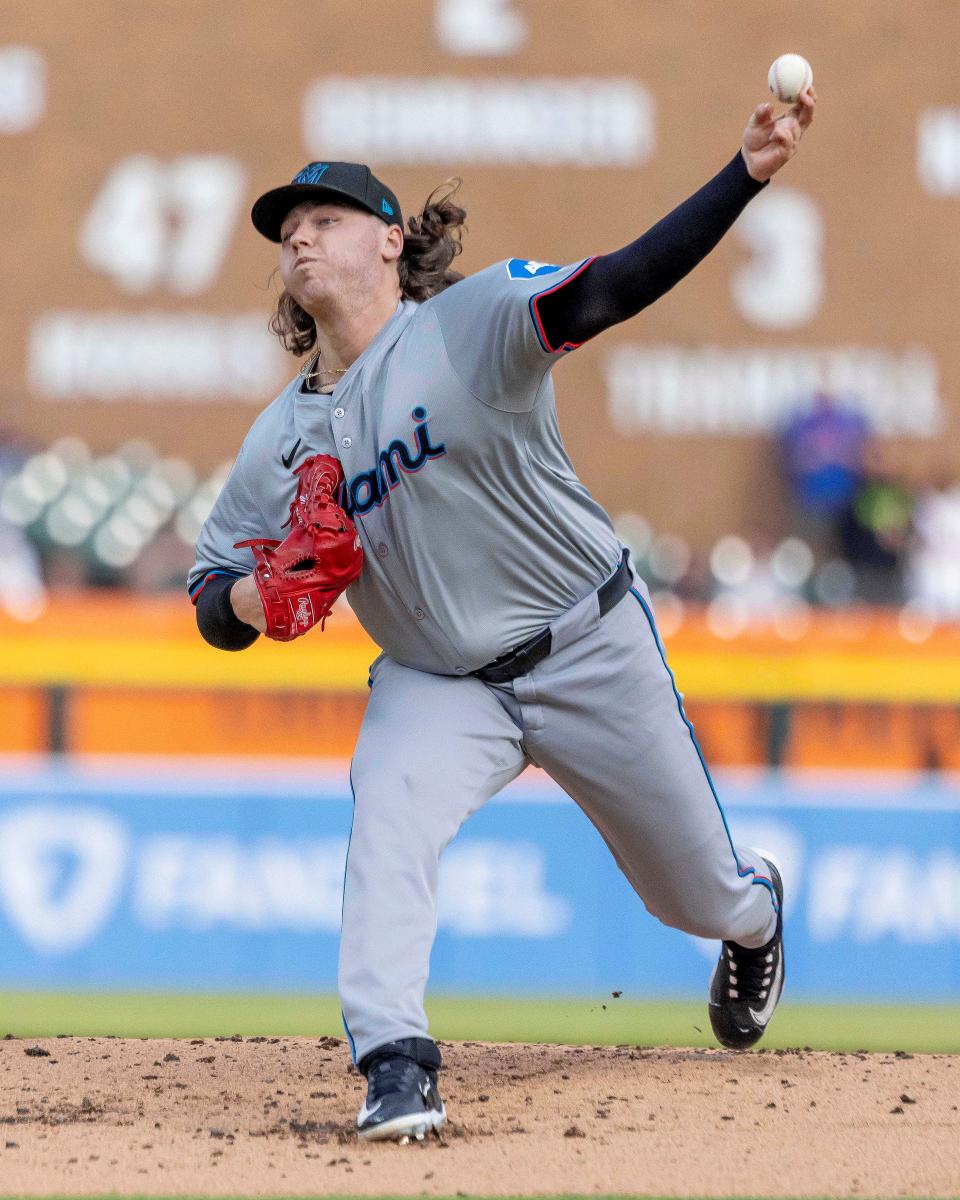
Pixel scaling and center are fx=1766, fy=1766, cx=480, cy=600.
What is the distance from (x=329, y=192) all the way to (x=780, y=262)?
870 cm

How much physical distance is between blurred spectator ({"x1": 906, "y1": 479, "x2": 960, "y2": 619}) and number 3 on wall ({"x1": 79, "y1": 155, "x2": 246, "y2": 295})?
4.77 metres

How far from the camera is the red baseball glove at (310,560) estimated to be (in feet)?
10.1

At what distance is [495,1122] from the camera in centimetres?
317

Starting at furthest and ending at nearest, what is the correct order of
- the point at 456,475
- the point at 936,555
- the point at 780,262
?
the point at 780,262, the point at 936,555, the point at 456,475

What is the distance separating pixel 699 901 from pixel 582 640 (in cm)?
61

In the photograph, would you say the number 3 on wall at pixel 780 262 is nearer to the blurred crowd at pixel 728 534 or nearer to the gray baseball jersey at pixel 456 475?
the blurred crowd at pixel 728 534

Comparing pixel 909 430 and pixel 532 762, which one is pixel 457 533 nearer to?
pixel 532 762

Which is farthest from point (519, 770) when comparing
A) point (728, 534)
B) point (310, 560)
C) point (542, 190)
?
point (542, 190)

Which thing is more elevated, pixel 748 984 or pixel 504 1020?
pixel 748 984

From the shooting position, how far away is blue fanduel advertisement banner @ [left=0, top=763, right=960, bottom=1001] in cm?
538

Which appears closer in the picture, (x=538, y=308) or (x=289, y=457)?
(x=538, y=308)

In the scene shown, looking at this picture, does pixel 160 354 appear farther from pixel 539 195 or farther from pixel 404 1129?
pixel 404 1129

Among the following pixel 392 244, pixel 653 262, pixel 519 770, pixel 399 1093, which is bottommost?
pixel 399 1093

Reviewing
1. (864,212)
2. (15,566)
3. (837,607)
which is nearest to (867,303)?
(864,212)
